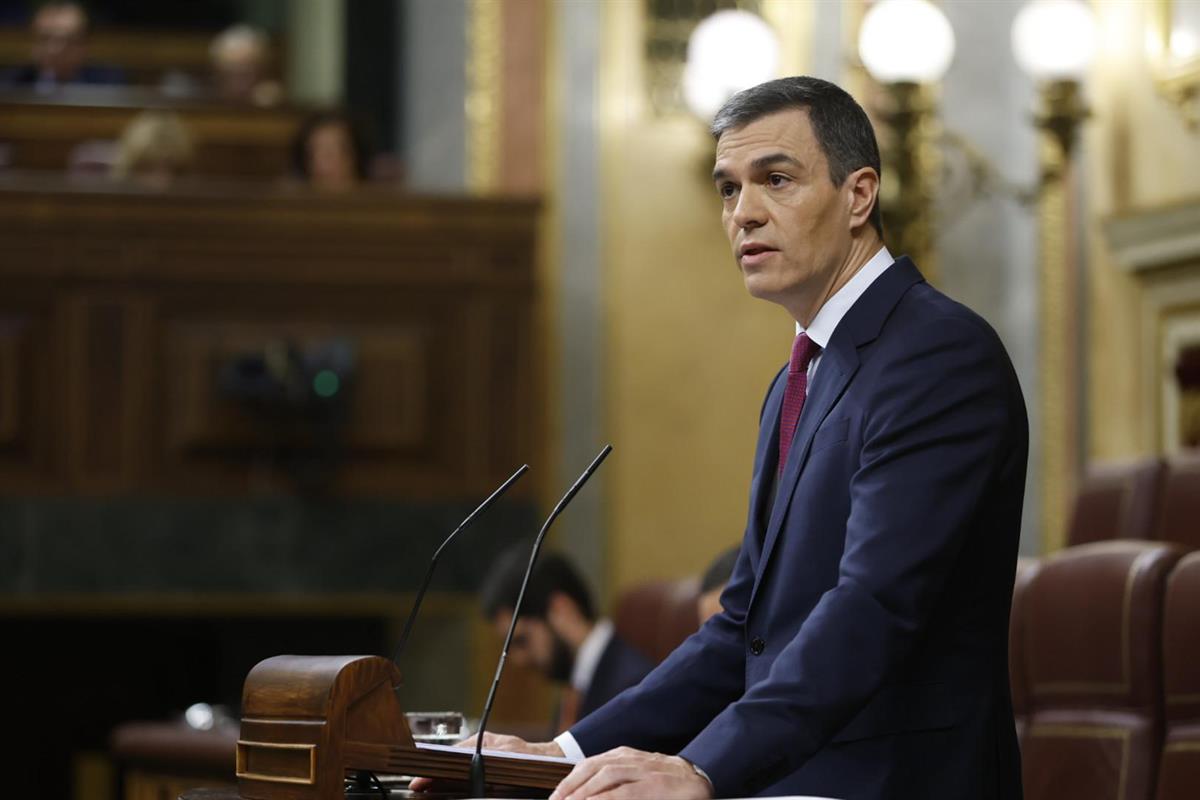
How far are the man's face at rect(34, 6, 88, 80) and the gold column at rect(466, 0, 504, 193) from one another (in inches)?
83.3

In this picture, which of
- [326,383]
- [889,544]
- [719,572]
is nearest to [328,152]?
[326,383]

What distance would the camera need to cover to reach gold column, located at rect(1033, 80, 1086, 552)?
6.47 m

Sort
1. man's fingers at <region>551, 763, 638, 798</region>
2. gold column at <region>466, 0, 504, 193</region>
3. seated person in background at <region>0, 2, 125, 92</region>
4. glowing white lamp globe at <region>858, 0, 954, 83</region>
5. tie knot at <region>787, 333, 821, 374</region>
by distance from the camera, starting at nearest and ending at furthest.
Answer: man's fingers at <region>551, 763, 638, 798</region>, tie knot at <region>787, 333, 821, 374</region>, glowing white lamp globe at <region>858, 0, 954, 83</region>, gold column at <region>466, 0, 504, 193</region>, seated person in background at <region>0, 2, 125, 92</region>

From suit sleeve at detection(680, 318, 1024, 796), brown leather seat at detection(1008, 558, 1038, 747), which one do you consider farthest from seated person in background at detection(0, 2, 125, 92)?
suit sleeve at detection(680, 318, 1024, 796)

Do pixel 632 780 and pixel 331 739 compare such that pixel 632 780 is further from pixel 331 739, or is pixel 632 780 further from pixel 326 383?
pixel 326 383

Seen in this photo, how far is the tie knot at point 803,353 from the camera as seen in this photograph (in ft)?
7.24

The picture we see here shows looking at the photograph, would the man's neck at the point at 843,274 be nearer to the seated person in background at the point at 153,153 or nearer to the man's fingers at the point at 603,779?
the man's fingers at the point at 603,779

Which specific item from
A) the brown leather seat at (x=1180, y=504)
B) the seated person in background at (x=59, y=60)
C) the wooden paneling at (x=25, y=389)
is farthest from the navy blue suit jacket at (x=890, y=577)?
the seated person in background at (x=59, y=60)

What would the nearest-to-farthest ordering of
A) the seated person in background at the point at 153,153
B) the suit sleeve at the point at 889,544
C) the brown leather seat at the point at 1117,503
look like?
1. the suit sleeve at the point at 889,544
2. the brown leather seat at the point at 1117,503
3. the seated person in background at the point at 153,153

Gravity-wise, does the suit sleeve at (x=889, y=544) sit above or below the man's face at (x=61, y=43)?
below

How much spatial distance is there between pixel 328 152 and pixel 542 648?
298 centimetres

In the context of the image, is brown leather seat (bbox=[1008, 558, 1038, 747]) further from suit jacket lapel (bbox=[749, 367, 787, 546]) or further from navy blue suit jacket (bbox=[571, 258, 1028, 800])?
navy blue suit jacket (bbox=[571, 258, 1028, 800])

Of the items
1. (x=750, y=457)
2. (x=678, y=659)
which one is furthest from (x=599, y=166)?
(x=678, y=659)

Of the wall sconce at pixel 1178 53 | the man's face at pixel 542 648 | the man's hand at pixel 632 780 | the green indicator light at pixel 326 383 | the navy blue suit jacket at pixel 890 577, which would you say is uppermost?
the wall sconce at pixel 1178 53
